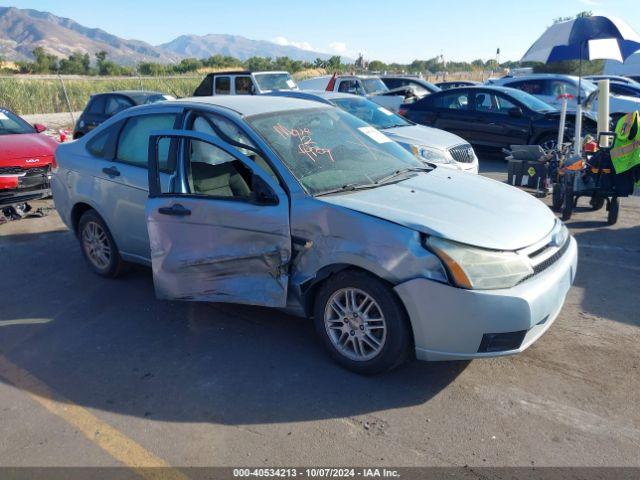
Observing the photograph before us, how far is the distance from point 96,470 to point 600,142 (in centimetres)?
682

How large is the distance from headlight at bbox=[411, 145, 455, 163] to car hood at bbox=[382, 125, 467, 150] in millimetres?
116

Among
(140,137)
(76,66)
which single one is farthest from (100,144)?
(76,66)

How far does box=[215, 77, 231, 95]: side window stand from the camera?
15121 millimetres

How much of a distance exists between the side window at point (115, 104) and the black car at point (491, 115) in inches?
255

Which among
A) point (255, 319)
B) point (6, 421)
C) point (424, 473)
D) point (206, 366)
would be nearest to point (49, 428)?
point (6, 421)

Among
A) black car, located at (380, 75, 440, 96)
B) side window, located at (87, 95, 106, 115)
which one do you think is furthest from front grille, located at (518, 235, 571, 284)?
black car, located at (380, 75, 440, 96)

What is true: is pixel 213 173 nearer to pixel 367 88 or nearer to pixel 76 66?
pixel 367 88

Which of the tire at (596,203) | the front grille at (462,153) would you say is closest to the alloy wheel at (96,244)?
the front grille at (462,153)

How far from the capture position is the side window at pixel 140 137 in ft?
15.9

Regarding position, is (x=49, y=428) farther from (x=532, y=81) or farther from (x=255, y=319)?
(x=532, y=81)

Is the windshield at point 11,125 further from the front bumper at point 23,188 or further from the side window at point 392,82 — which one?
the side window at point 392,82

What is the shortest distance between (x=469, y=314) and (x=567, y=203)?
4690mm

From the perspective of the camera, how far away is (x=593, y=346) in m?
3.90

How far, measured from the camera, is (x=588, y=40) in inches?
305
